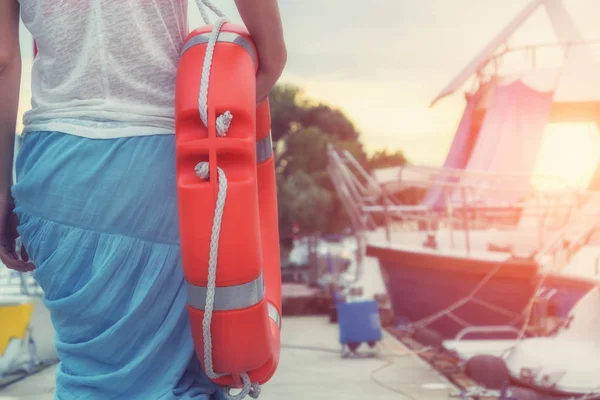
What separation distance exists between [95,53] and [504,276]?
560 cm

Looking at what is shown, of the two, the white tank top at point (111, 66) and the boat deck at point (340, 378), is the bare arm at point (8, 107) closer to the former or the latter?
the white tank top at point (111, 66)

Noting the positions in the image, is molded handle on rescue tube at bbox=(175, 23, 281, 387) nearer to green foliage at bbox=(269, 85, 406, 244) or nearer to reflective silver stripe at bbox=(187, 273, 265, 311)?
reflective silver stripe at bbox=(187, 273, 265, 311)

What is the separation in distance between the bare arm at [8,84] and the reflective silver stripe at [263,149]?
0.36 meters

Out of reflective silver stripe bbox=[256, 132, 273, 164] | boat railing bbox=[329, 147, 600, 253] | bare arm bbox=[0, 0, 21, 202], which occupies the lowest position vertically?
boat railing bbox=[329, 147, 600, 253]

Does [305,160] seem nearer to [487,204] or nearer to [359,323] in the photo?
[487,204]

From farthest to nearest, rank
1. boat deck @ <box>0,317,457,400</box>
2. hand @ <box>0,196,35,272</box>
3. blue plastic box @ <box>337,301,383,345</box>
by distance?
blue plastic box @ <box>337,301,383,345</box>
boat deck @ <box>0,317,457,400</box>
hand @ <box>0,196,35,272</box>

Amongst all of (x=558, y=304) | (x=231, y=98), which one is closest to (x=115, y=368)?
(x=231, y=98)

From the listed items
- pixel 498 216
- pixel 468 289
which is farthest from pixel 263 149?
pixel 498 216

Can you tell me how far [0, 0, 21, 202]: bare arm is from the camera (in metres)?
1.23

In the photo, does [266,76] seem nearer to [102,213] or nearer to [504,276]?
[102,213]

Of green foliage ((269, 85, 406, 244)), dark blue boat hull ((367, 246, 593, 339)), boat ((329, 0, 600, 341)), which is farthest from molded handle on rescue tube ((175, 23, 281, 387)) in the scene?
green foliage ((269, 85, 406, 244))

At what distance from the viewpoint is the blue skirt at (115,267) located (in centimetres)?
110

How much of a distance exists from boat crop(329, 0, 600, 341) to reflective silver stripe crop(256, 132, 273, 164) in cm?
355

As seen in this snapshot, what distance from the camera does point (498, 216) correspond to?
761cm
